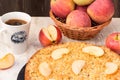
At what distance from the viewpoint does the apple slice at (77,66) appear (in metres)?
0.94

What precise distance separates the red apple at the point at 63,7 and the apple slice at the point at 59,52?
0.20m

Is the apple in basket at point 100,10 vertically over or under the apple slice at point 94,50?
over

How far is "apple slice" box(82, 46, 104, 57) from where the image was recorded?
39.6 inches

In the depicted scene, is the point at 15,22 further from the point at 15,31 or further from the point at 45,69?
the point at 45,69

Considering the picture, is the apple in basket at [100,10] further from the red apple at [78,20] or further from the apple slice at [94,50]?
the apple slice at [94,50]

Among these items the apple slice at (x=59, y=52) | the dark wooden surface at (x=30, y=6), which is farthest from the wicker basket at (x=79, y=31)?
the dark wooden surface at (x=30, y=6)

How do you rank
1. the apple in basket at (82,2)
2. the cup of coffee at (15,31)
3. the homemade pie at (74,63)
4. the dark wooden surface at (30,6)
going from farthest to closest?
1. the dark wooden surface at (30,6)
2. the apple in basket at (82,2)
3. the cup of coffee at (15,31)
4. the homemade pie at (74,63)

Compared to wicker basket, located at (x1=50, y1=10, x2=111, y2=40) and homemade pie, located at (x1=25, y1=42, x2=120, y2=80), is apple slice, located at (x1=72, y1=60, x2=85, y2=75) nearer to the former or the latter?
homemade pie, located at (x1=25, y1=42, x2=120, y2=80)

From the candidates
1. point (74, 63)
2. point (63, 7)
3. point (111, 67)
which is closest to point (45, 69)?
point (74, 63)

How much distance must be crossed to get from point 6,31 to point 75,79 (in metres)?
0.29

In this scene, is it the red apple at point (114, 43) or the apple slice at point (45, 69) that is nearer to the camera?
the apple slice at point (45, 69)

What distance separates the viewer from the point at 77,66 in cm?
95

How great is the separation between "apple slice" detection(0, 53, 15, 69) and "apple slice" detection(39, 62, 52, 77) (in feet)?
0.43

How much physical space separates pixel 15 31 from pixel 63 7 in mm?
223
